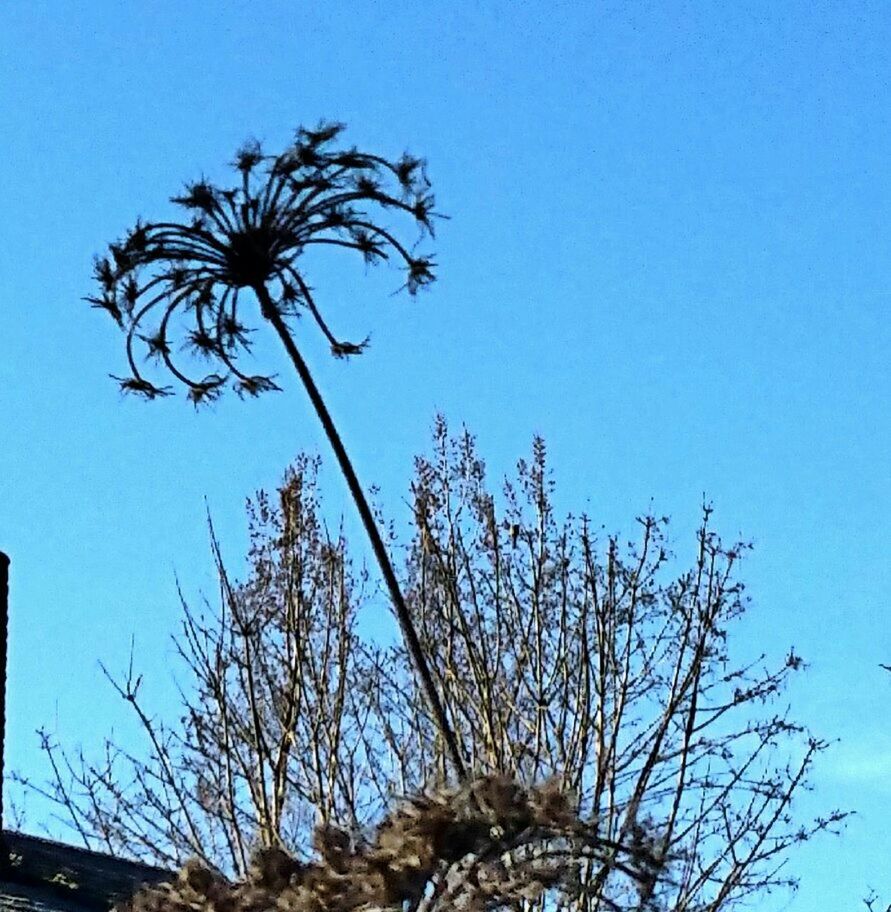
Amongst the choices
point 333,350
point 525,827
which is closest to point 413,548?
point 333,350

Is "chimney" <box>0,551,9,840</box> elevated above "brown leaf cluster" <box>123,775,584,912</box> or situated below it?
above

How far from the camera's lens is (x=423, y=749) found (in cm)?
1420

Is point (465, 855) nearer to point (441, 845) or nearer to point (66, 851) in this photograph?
point (441, 845)

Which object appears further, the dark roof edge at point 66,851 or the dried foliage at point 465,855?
the dark roof edge at point 66,851

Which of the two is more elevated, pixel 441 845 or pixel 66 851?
pixel 66 851

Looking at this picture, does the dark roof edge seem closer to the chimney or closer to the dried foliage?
the chimney

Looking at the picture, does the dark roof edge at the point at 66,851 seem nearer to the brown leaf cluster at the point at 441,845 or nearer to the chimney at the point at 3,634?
the chimney at the point at 3,634

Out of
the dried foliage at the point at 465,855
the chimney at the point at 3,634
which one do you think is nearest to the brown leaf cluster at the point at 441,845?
the dried foliage at the point at 465,855

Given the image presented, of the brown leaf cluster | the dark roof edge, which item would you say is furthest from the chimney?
the brown leaf cluster

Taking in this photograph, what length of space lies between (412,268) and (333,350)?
58cm

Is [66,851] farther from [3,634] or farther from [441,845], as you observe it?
[441,845]

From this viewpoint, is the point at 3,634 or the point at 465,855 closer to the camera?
the point at 465,855

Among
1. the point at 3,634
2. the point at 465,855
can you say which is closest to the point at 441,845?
the point at 465,855

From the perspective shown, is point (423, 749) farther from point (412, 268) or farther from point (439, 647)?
point (412, 268)
